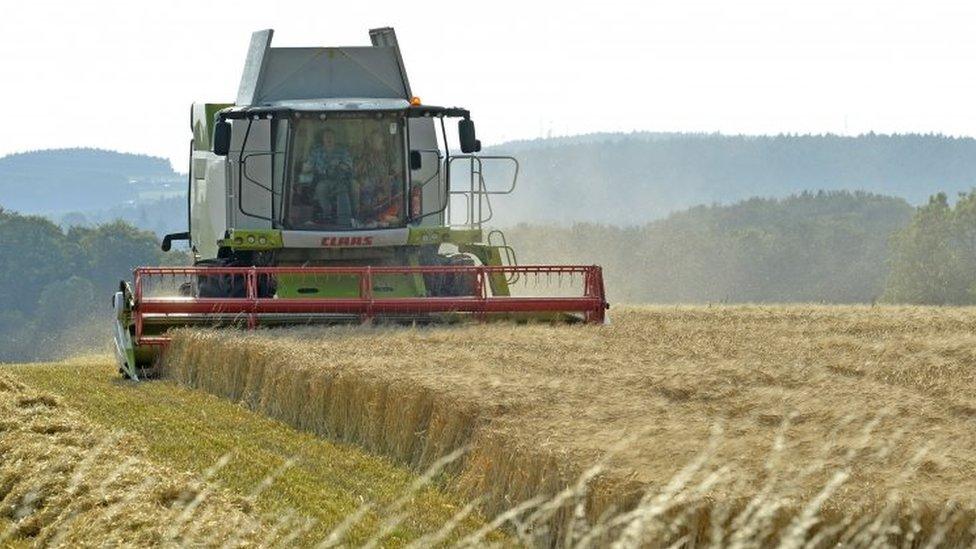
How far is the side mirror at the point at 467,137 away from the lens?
18328 millimetres

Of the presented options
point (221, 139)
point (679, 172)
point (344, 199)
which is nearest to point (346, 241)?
point (344, 199)

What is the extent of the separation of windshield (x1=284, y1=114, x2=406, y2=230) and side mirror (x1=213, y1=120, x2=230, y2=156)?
1167 mm

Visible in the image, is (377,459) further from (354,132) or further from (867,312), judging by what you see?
(867,312)

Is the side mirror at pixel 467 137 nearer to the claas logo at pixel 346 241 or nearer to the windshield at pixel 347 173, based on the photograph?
the windshield at pixel 347 173

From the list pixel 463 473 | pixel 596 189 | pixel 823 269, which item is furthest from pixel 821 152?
pixel 463 473

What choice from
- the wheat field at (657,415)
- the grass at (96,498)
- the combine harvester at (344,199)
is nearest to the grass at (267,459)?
the wheat field at (657,415)

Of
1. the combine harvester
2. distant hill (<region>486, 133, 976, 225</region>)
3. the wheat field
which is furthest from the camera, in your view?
distant hill (<region>486, 133, 976, 225</region>)

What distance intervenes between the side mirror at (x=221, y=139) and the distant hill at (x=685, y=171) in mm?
97474

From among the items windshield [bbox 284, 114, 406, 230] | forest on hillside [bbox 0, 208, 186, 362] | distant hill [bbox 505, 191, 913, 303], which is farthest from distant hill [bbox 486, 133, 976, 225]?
windshield [bbox 284, 114, 406, 230]

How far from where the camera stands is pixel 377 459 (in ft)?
35.6

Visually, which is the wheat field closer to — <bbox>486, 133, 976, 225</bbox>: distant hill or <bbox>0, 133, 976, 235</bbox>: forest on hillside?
<bbox>486, 133, 976, 225</bbox>: distant hill

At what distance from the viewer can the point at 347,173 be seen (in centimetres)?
1878

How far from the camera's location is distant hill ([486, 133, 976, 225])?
144125 mm

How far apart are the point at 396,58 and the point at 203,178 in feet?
7.82
